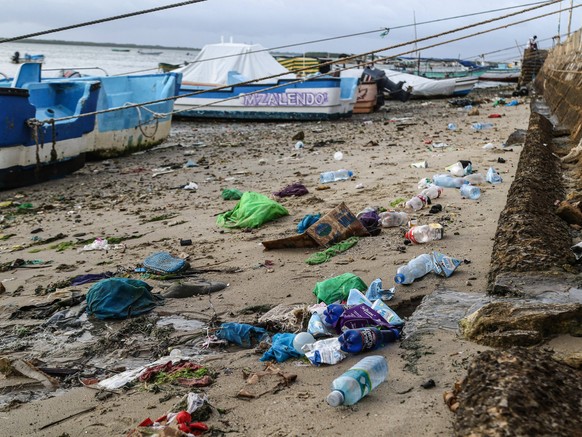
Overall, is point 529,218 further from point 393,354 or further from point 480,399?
point 480,399

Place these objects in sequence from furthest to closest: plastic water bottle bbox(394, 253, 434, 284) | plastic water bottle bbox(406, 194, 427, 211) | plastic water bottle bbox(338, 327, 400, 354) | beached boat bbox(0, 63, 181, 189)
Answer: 1. beached boat bbox(0, 63, 181, 189)
2. plastic water bottle bbox(406, 194, 427, 211)
3. plastic water bottle bbox(394, 253, 434, 284)
4. plastic water bottle bbox(338, 327, 400, 354)

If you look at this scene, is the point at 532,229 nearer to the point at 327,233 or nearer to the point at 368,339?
the point at 368,339

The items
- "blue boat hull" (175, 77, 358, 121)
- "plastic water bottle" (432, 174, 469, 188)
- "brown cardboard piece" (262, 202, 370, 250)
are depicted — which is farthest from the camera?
"blue boat hull" (175, 77, 358, 121)

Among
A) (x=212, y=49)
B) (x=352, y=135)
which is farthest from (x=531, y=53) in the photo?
(x=352, y=135)

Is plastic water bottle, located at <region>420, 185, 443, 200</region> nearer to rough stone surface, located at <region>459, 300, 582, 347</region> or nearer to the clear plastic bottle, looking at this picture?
the clear plastic bottle

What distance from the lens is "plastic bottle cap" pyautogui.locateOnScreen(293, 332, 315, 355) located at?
9.82 feet

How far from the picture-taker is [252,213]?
6.16 metres

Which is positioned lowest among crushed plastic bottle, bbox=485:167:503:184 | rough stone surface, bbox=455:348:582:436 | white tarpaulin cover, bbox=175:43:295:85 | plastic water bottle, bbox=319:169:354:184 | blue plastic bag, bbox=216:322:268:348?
blue plastic bag, bbox=216:322:268:348

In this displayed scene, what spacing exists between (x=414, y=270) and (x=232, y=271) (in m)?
1.43

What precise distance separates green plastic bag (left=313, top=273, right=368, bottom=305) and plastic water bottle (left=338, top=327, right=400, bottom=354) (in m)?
0.91

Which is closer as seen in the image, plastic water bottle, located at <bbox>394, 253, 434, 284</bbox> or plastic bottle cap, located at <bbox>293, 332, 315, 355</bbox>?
plastic bottle cap, located at <bbox>293, 332, 315, 355</bbox>

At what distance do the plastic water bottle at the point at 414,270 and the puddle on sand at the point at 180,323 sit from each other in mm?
1164

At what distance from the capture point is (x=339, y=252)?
15.9 feet

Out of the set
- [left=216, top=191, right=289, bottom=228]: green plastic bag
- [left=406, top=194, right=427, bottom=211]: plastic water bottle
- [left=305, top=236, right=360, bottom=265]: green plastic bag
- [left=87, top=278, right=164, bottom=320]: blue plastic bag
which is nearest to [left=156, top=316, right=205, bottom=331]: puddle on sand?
[left=87, top=278, right=164, bottom=320]: blue plastic bag
